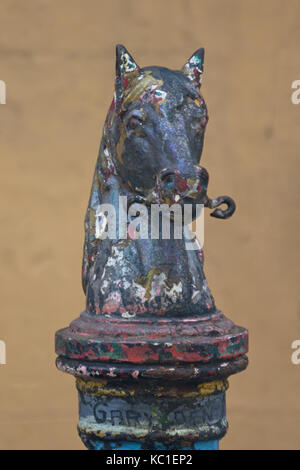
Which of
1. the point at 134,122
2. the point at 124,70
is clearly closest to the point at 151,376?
the point at 134,122

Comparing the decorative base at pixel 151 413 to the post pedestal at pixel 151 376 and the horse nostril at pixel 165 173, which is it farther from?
the horse nostril at pixel 165 173

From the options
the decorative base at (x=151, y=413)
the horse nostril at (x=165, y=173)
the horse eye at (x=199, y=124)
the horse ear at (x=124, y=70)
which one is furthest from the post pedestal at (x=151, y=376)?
the horse ear at (x=124, y=70)

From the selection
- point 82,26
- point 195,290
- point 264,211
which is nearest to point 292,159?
point 264,211

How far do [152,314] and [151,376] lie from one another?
5.9 inches

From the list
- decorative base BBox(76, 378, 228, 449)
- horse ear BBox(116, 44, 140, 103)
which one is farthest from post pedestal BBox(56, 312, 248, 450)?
horse ear BBox(116, 44, 140, 103)

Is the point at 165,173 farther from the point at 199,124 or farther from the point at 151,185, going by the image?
the point at 199,124

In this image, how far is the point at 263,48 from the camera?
3.91m

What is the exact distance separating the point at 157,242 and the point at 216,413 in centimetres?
43

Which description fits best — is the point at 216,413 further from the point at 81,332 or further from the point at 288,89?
the point at 288,89

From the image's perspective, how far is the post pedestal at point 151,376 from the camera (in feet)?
7.91

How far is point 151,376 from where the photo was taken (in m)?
2.40

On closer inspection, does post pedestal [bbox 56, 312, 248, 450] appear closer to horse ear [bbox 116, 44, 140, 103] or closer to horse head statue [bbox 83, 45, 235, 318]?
horse head statue [bbox 83, 45, 235, 318]

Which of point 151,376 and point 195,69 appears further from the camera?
point 195,69

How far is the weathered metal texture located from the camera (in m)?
2.42
